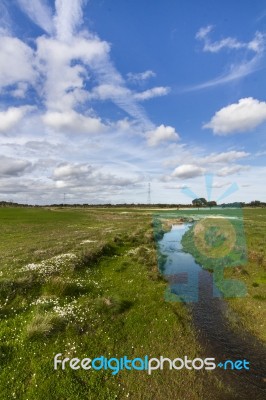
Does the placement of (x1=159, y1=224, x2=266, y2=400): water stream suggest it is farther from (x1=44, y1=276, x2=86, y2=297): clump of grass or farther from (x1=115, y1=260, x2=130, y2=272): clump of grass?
(x1=44, y1=276, x2=86, y2=297): clump of grass

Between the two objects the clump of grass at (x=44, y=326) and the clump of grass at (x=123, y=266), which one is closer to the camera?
the clump of grass at (x=44, y=326)

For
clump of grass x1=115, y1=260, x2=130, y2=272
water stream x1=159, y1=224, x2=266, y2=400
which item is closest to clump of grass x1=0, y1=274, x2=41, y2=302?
clump of grass x1=115, y1=260, x2=130, y2=272

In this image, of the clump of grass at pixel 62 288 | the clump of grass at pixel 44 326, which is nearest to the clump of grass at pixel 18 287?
the clump of grass at pixel 62 288

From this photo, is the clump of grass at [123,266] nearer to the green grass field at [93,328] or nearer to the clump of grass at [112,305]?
the green grass field at [93,328]

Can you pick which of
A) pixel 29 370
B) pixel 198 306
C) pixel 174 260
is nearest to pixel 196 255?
pixel 174 260

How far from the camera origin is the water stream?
995 centimetres

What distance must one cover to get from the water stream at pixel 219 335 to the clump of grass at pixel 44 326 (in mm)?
6937

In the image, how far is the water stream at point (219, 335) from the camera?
32.6ft

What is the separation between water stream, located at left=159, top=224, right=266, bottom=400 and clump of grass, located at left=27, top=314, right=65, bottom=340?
6.94 metres

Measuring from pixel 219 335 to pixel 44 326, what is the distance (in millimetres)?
8677

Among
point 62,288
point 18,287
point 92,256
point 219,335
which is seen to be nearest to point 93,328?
point 62,288

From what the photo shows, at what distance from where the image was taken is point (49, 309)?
1383cm

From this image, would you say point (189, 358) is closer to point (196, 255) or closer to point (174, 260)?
point (174, 260)

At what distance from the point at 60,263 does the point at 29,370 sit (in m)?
11.8
